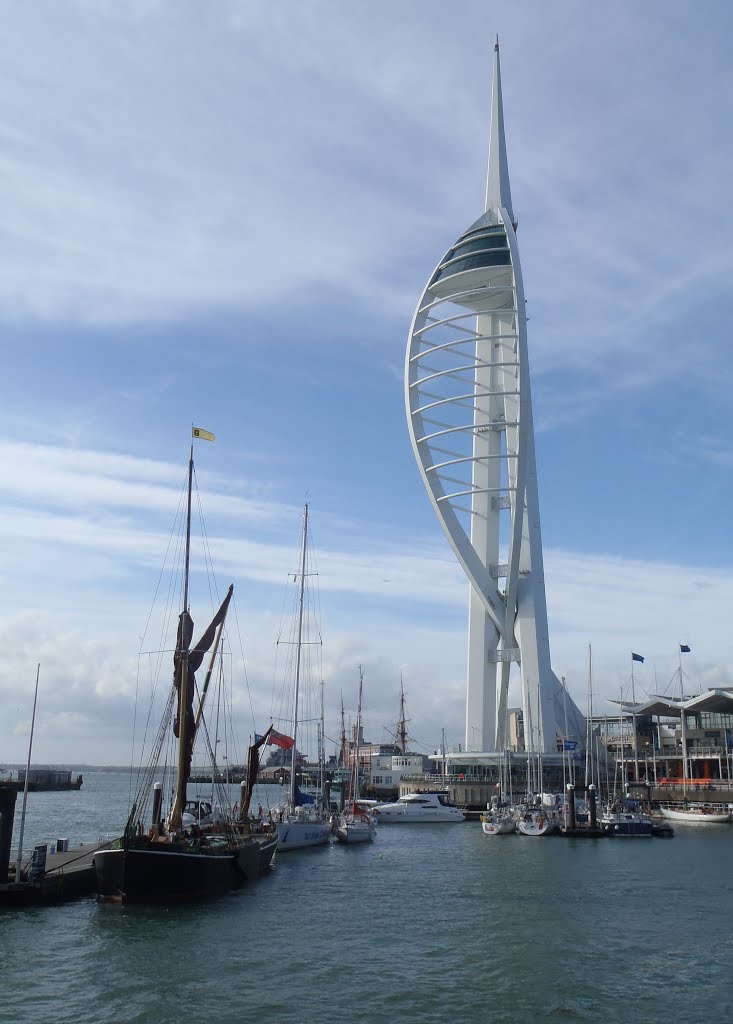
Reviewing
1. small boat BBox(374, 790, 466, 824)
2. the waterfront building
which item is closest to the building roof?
the waterfront building

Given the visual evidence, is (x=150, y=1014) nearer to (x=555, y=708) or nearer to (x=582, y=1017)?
(x=582, y=1017)

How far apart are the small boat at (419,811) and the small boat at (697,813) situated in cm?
1413

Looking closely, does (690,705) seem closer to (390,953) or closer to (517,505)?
(517,505)

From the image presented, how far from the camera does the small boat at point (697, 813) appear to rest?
61531mm

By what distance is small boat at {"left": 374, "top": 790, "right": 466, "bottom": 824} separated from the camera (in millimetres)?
62500

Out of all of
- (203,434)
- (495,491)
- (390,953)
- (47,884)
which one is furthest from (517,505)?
(390,953)

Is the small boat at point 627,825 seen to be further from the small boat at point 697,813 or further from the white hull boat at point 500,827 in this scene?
the small boat at point 697,813

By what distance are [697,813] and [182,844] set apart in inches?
1883

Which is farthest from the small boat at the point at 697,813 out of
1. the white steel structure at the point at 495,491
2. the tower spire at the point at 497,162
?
the tower spire at the point at 497,162

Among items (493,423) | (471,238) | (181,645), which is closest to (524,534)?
(493,423)

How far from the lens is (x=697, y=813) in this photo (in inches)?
2468

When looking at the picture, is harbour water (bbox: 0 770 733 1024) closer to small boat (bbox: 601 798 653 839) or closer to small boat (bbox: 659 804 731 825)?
small boat (bbox: 601 798 653 839)

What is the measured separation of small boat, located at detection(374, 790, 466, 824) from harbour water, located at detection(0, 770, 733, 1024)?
29926 mm

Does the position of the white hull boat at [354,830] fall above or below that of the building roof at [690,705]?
below
